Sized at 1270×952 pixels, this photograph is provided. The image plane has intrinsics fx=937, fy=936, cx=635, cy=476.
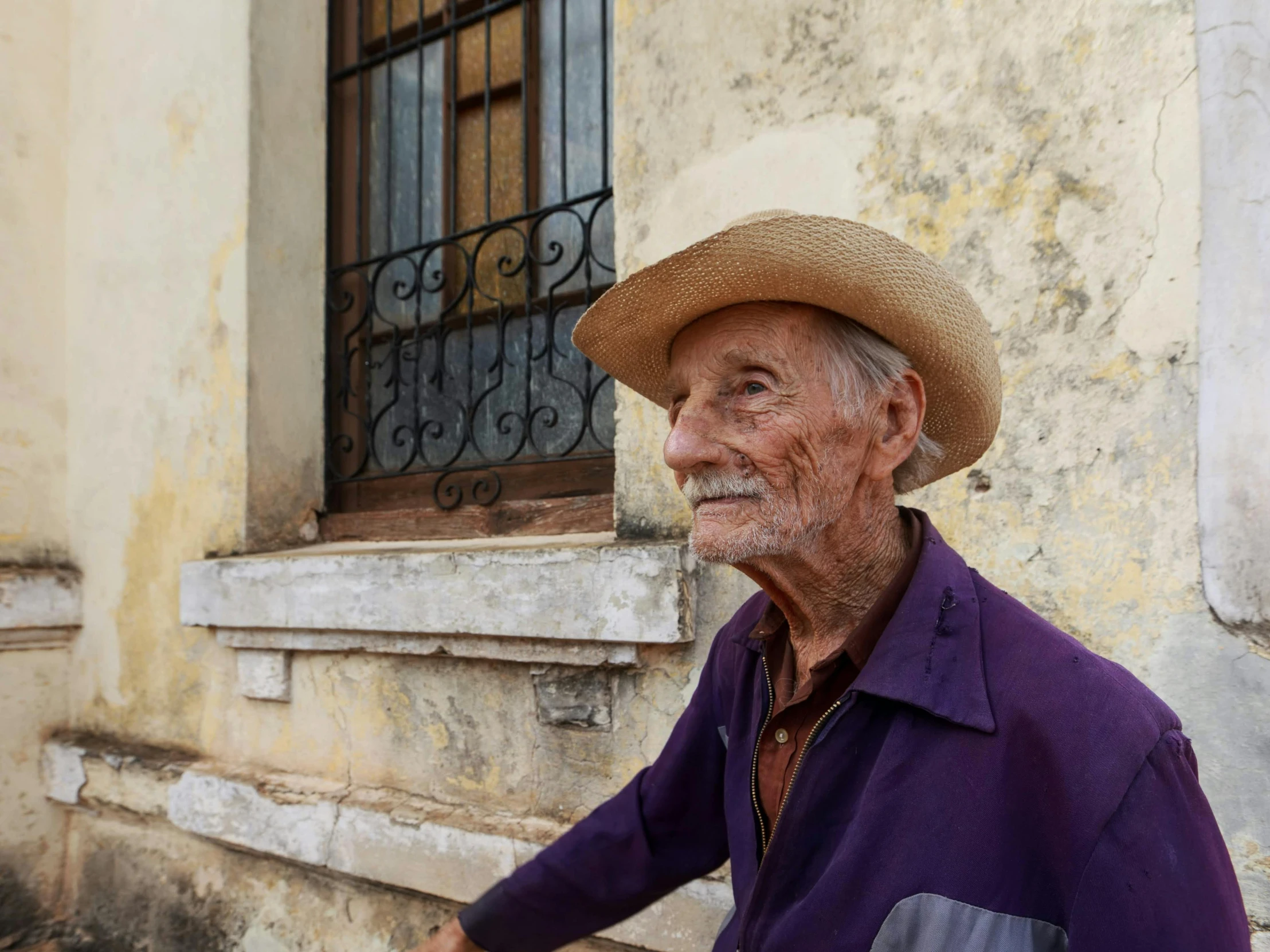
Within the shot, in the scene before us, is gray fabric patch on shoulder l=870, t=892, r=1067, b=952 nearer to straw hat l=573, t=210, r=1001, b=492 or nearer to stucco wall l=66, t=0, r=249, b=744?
straw hat l=573, t=210, r=1001, b=492

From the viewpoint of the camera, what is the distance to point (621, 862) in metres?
1.64

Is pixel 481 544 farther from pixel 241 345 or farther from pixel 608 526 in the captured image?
pixel 241 345

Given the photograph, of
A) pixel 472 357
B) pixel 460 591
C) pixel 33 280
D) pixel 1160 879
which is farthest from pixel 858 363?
pixel 33 280

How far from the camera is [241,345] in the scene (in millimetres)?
3377

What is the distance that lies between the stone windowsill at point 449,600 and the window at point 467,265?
0.22 meters

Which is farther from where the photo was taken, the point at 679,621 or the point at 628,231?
the point at 628,231

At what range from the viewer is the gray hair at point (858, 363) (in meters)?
1.43

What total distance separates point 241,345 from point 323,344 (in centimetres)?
35

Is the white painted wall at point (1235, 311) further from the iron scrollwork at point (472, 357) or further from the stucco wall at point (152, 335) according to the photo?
the stucco wall at point (152, 335)

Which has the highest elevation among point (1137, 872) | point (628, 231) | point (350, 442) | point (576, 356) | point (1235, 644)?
point (628, 231)

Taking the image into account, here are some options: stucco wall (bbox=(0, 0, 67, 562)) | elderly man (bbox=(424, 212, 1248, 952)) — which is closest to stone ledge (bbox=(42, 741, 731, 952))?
elderly man (bbox=(424, 212, 1248, 952))

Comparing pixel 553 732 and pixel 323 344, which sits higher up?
pixel 323 344

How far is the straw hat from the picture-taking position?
4.36 ft

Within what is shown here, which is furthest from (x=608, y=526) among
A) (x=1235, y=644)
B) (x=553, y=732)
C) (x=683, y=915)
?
(x=1235, y=644)
